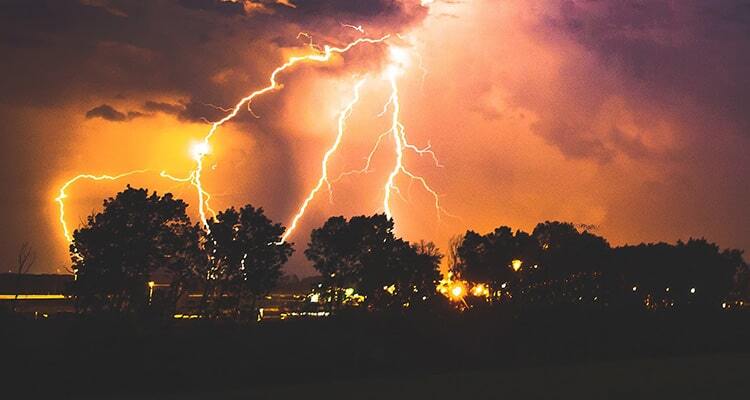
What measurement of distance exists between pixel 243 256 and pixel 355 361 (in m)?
15.3

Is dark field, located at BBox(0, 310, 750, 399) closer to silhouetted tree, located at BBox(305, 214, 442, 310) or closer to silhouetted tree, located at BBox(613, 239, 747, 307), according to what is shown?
silhouetted tree, located at BBox(305, 214, 442, 310)

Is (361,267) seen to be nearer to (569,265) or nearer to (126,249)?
(126,249)

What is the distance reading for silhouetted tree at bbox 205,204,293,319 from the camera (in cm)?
3281

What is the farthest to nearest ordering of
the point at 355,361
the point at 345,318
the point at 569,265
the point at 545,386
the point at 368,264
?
1. the point at 569,265
2. the point at 368,264
3. the point at 345,318
4. the point at 355,361
5. the point at 545,386

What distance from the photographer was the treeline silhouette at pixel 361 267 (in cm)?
3009

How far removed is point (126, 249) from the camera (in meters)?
30.3

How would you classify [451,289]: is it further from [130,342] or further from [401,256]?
[130,342]

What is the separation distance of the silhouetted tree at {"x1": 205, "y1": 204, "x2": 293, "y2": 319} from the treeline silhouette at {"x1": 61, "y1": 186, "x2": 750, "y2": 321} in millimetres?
43

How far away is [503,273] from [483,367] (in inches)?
1264

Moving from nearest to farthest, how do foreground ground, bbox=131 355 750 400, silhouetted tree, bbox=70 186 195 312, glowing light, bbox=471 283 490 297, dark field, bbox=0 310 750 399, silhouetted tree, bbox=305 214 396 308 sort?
foreground ground, bbox=131 355 750 400 < dark field, bbox=0 310 750 399 < silhouetted tree, bbox=70 186 195 312 < silhouetted tree, bbox=305 214 396 308 < glowing light, bbox=471 283 490 297

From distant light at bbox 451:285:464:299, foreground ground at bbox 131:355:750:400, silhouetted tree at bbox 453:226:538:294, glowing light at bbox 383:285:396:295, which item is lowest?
foreground ground at bbox 131:355:750:400

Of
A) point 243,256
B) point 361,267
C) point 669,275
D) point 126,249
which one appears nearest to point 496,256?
point 669,275

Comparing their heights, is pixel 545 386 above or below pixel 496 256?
below

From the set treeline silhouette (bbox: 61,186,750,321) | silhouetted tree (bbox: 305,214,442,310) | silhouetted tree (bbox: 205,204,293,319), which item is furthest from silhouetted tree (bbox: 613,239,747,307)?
silhouetted tree (bbox: 205,204,293,319)
